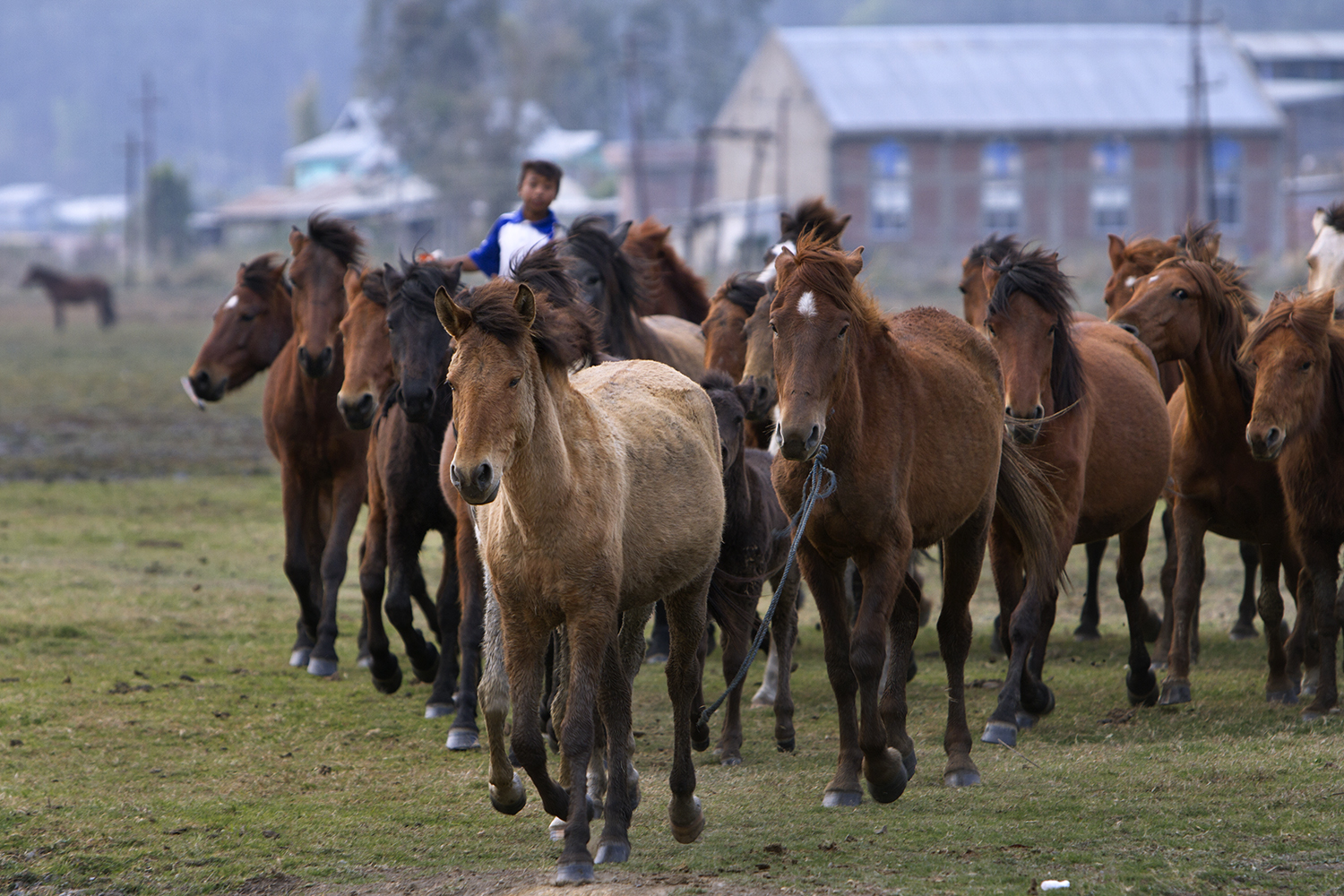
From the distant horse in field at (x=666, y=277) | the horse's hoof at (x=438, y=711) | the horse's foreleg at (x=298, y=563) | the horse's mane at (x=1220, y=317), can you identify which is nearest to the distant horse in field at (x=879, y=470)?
the horse's mane at (x=1220, y=317)

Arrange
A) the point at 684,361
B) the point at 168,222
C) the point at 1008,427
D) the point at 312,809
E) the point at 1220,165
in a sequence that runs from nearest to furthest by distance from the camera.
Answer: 1. the point at 312,809
2. the point at 1008,427
3. the point at 684,361
4. the point at 1220,165
5. the point at 168,222

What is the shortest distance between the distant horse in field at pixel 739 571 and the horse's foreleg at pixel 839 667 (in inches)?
26.0

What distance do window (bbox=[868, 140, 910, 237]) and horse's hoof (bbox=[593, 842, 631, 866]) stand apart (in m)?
51.0

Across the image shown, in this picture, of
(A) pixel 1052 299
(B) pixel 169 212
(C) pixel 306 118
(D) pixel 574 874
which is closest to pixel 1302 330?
(A) pixel 1052 299

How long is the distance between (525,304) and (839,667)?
6.77 feet

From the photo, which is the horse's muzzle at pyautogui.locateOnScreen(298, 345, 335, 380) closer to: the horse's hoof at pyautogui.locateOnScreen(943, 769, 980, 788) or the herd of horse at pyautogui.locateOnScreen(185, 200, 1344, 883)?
the herd of horse at pyautogui.locateOnScreen(185, 200, 1344, 883)

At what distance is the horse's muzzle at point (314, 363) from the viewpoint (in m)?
8.15

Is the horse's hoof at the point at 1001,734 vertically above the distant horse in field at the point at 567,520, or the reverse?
the distant horse in field at the point at 567,520

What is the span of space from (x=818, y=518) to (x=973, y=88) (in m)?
53.3

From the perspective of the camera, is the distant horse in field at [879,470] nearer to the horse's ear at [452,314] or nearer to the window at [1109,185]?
the horse's ear at [452,314]

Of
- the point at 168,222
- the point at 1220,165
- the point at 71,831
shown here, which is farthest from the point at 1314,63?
the point at 71,831

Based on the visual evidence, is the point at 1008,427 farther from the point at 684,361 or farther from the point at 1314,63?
the point at 1314,63

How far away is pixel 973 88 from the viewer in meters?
55.9

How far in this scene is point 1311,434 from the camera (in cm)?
691
